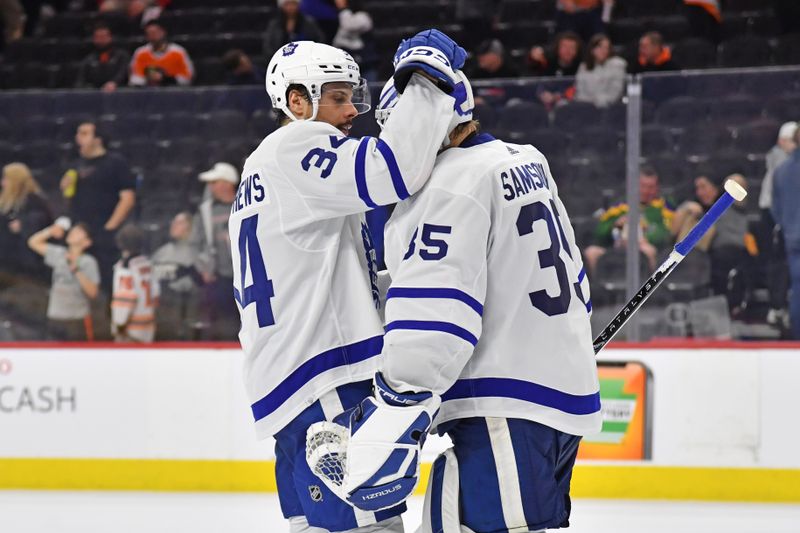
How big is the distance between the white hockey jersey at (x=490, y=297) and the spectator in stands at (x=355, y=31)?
5.17m

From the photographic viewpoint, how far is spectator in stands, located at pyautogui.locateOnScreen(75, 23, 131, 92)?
299 inches

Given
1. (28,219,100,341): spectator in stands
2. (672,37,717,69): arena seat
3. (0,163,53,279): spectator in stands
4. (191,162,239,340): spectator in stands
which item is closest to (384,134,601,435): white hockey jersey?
(191,162,239,340): spectator in stands

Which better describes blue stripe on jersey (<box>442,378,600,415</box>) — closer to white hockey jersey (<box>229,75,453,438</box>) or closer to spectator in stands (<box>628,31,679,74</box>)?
white hockey jersey (<box>229,75,453,438</box>)

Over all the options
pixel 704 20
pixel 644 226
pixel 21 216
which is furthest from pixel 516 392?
pixel 704 20

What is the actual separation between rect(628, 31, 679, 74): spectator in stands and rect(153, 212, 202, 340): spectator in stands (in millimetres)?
2692

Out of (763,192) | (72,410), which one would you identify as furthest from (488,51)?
(72,410)

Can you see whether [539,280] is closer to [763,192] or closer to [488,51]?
[763,192]

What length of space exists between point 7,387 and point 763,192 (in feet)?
11.2

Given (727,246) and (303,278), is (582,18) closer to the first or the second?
(727,246)

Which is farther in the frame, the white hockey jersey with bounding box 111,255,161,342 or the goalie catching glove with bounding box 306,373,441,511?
the white hockey jersey with bounding box 111,255,161,342

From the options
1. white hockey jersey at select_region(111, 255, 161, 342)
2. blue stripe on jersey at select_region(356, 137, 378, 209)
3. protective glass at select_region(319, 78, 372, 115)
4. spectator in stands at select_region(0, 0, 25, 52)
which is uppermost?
spectator in stands at select_region(0, 0, 25, 52)

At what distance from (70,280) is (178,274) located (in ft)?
1.64

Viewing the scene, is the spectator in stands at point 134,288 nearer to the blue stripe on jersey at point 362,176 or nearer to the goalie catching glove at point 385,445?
the blue stripe on jersey at point 362,176

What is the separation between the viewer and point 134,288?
5309mm
